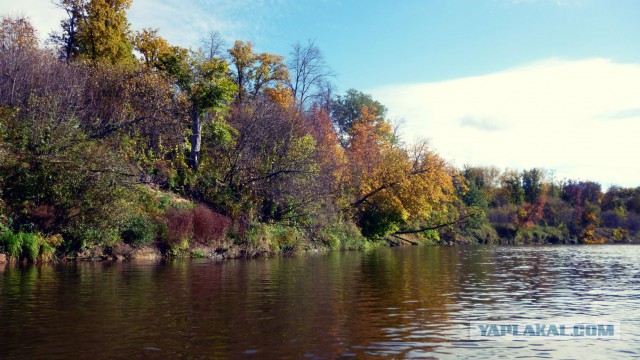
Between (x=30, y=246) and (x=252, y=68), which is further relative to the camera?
(x=252, y=68)

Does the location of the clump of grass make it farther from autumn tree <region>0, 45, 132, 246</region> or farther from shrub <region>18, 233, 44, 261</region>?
autumn tree <region>0, 45, 132, 246</region>

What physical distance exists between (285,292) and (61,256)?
688 inches

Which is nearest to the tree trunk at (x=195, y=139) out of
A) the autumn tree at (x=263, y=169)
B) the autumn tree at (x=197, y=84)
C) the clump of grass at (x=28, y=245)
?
the autumn tree at (x=197, y=84)

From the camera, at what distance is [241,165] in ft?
144

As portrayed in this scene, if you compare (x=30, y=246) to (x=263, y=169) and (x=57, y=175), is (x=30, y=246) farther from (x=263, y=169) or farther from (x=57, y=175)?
(x=263, y=169)

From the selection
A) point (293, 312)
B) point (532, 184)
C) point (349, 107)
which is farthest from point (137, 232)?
point (532, 184)

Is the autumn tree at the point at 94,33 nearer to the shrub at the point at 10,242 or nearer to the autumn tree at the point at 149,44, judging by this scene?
the autumn tree at the point at 149,44

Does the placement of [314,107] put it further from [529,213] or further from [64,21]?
[529,213]

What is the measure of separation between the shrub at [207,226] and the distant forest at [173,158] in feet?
0.30

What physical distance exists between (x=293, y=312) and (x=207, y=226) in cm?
2396

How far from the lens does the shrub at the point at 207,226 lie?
3725 centimetres

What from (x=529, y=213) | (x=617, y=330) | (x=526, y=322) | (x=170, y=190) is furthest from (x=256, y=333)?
(x=529, y=213)

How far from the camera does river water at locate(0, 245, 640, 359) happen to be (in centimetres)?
1021

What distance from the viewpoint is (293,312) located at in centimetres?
1434
